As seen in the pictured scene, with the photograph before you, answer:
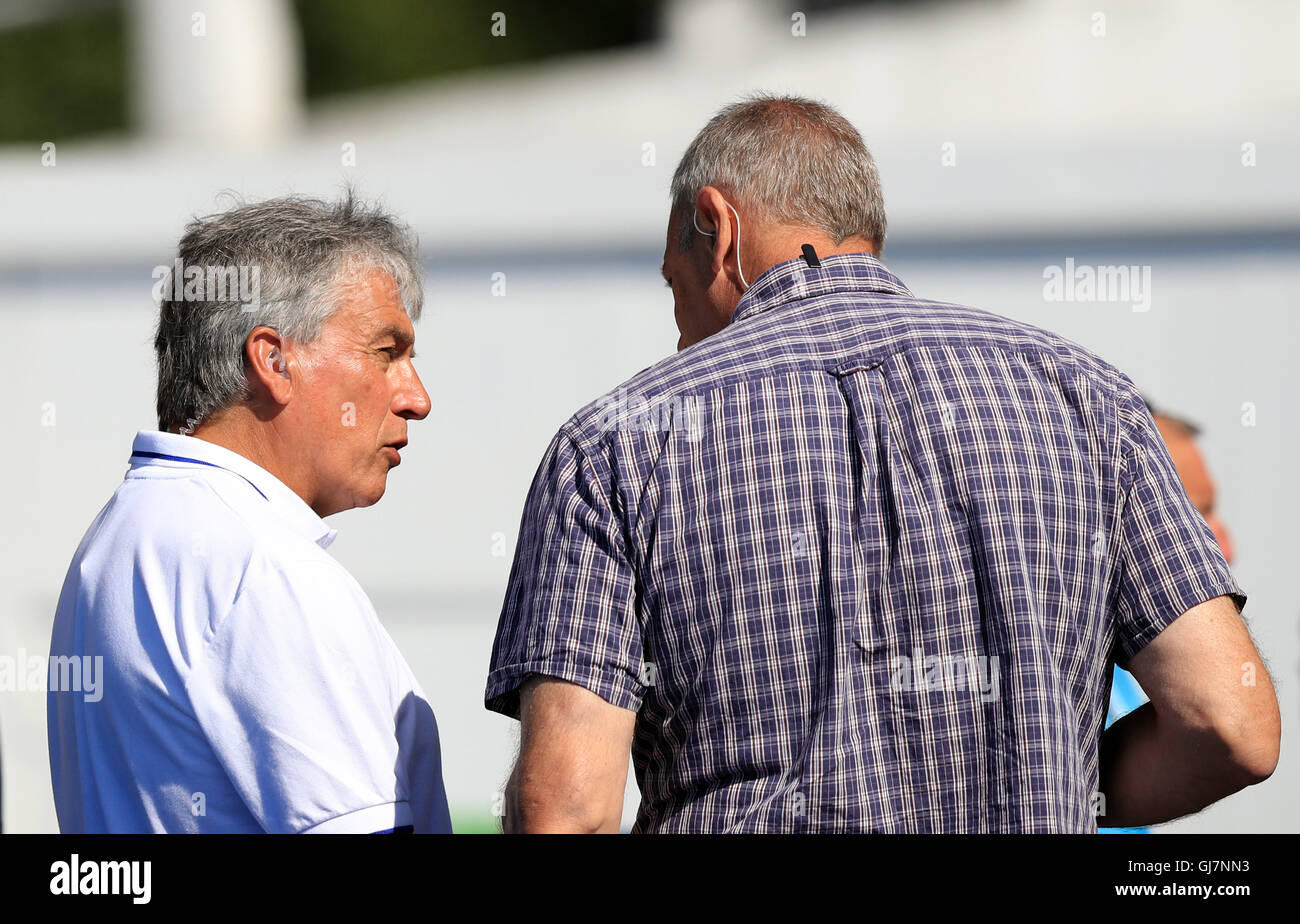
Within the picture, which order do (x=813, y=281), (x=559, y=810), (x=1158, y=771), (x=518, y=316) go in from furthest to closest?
(x=518, y=316) → (x=813, y=281) → (x=1158, y=771) → (x=559, y=810)

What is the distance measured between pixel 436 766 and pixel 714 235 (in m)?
0.87

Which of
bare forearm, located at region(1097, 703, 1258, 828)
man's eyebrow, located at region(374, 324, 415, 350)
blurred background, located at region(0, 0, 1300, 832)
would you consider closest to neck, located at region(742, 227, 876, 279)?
man's eyebrow, located at region(374, 324, 415, 350)

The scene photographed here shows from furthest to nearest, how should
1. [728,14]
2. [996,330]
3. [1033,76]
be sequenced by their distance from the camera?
1. [728,14]
2. [1033,76]
3. [996,330]

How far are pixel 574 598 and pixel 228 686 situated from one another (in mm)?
443

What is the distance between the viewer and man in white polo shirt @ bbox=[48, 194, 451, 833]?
1.68 m

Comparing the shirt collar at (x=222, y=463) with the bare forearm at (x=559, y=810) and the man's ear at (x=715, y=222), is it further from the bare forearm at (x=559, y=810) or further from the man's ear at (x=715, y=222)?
the man's ear at (x=715, y=222)

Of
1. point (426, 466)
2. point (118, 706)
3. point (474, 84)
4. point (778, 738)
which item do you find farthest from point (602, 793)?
point (474, 84)

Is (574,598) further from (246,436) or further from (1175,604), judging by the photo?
(1175,604)

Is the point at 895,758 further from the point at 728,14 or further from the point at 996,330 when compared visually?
the point at 728,14

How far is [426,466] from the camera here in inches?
173

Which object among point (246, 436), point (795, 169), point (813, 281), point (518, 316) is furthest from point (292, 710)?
point (518, 316)

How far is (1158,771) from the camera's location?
5.85ft

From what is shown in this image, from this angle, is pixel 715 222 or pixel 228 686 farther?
pixel 715 222

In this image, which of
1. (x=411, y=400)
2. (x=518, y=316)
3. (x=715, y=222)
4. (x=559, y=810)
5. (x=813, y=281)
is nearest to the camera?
(x=559, y=810)
